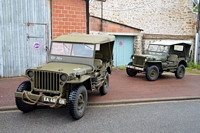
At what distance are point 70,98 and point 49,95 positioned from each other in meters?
0.67

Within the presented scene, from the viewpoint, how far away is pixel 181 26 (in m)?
20.8

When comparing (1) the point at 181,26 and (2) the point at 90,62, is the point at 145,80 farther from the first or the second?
(1) the point at 181,26

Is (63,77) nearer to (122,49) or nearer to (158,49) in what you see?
Result: (158,49)

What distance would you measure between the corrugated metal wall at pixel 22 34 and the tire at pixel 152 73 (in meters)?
5.01

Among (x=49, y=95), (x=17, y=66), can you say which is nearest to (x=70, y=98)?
(x=49, y=95)

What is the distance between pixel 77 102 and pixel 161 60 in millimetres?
7117

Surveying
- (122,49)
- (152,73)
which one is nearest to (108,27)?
(122,49)

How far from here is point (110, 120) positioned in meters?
5.44

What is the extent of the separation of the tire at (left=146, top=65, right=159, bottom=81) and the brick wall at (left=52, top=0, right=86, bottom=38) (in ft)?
13.1

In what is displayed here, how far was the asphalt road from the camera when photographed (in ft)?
15.9

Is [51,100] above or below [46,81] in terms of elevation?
below

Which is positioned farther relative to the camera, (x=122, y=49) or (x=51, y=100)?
(x=122, y=49)

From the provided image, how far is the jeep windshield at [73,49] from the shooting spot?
21.2 ft

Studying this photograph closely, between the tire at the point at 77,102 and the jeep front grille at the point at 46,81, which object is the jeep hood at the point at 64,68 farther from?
the tire at the point at 77,102
